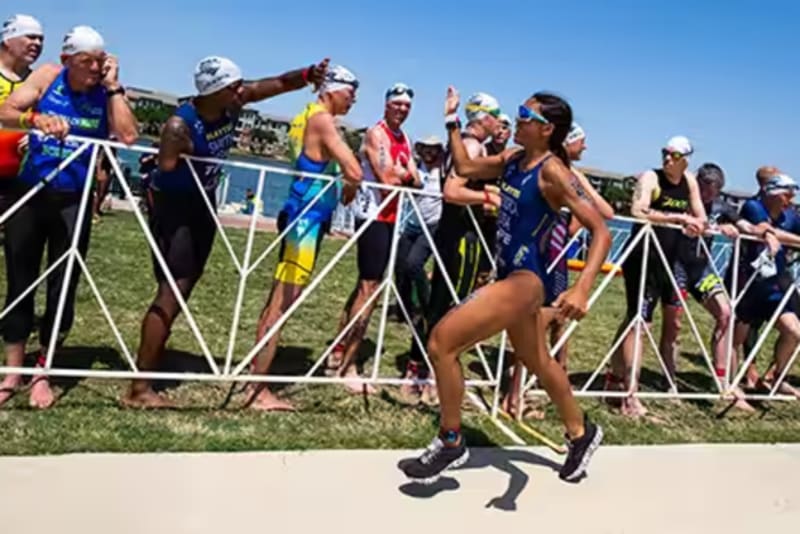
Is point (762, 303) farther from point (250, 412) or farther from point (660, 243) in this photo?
point (250, 412)

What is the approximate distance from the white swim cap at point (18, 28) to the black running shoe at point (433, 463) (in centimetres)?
304

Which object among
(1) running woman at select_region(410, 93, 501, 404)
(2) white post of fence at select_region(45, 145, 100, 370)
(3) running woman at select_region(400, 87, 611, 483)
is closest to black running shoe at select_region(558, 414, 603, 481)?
(3) running woman at select_region(400, 87, 611, 483)

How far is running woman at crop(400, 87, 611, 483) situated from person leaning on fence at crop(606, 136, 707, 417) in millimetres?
1739

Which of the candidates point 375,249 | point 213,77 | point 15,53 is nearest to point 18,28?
point 15,53

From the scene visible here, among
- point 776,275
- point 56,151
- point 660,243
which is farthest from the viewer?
point 776,275

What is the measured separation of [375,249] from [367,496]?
6.25 ft

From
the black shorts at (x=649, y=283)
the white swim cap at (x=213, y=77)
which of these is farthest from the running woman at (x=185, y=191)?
the black shorts at (x=649, y=283)

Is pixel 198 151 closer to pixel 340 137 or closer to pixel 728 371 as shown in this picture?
pixel 340 137

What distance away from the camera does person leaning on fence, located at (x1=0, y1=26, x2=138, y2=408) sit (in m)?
4.01

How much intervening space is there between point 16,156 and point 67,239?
0.50m

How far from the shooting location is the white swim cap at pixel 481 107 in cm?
509

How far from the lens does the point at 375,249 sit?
502 centimetres

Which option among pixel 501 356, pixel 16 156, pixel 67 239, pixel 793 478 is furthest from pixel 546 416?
pixel 16 156

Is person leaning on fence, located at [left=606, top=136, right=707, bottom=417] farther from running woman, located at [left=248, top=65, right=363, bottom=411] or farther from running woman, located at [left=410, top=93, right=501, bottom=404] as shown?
running woman, located at [left=248, top=65, right=363, bottom=411]
